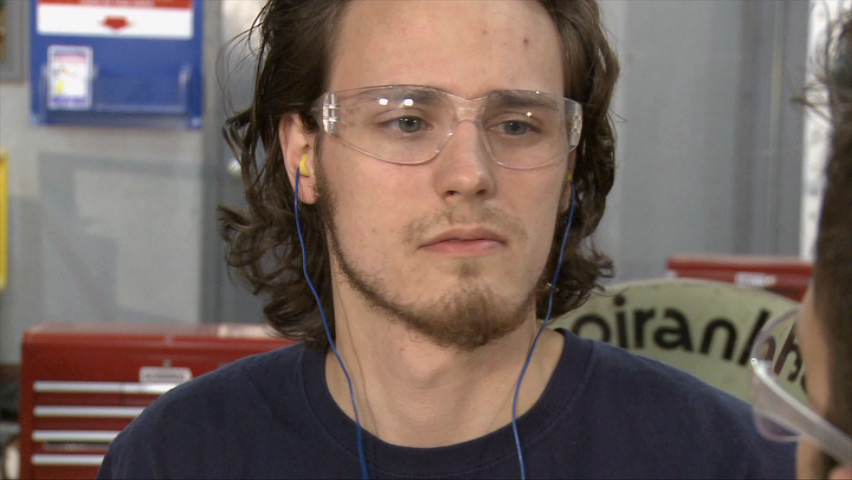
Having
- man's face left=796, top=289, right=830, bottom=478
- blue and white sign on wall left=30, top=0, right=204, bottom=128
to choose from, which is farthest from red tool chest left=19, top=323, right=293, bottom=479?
blue and white sign on wall left=30, top=0, right=204, bottom=128

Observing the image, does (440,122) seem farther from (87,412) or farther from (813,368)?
(87,412)

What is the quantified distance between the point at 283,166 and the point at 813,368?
1.25 m

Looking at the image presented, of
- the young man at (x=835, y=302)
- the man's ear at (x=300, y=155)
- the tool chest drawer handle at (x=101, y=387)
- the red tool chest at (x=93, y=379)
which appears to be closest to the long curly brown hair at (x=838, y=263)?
the young man at (x=835, y=302)

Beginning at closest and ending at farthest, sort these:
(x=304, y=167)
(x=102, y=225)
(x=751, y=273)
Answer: (x=304, y=167) → (x=751, y=273) → (x=102, y=225)

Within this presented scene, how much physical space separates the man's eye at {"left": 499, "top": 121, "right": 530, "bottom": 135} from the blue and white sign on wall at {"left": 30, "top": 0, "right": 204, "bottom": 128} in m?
2.53

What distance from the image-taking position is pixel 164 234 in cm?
397

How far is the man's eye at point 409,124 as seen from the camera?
151 cm

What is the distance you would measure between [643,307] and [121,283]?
2531 mm

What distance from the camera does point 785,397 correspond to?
92cm

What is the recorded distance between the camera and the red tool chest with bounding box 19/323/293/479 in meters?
2.16

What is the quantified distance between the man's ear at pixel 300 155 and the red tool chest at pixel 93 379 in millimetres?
482

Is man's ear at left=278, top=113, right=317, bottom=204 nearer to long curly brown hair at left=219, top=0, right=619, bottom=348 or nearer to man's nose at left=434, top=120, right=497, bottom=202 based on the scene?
long curly brown hair at left=219, top=0, right=619, bottom=348

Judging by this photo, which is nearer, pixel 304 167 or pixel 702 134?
pixel 304 167

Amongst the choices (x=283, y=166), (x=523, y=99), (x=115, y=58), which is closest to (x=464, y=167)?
(x=523, y=99)
